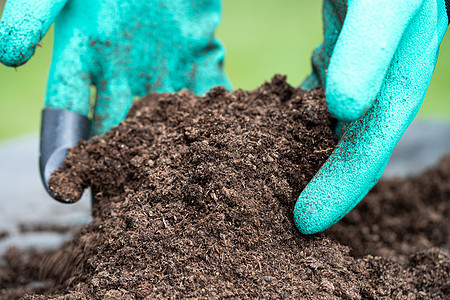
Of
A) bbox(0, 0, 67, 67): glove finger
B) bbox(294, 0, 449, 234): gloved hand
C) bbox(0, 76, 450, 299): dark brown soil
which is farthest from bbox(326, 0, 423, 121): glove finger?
bbox(0, 0, 67, 67): glove finger

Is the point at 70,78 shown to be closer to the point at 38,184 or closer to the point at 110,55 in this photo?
the point at 110,55

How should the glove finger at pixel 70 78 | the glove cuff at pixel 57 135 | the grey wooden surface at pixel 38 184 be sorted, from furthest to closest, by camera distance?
the grey wooden surface at pixel 38 184
the glove finger at pixel 70 78
the glove cuff at pixel 57 135

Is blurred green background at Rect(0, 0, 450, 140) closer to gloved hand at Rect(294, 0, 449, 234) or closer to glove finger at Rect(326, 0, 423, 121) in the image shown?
gloved hand at Rect(294, 0, 449, 234)

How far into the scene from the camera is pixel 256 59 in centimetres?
351

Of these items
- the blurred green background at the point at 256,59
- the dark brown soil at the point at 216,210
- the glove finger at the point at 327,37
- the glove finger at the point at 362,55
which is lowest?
the dark brown soil at the point at 216,210

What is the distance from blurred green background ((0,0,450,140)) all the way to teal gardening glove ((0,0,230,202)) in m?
1.58

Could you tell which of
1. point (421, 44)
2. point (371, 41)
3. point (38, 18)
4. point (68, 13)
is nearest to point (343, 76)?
point (371, 41)

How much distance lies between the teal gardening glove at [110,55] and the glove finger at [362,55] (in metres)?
0.77

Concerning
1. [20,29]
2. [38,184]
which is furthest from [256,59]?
[20,29]

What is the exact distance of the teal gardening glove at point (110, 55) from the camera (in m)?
1.17

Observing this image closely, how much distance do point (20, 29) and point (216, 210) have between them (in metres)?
0.68

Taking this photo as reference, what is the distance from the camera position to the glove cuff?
1146 millimetres

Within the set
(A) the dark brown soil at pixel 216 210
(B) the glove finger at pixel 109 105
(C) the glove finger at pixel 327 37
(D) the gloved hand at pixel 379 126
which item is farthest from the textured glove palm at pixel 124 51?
(D) the gloved hand at pixel 379 126

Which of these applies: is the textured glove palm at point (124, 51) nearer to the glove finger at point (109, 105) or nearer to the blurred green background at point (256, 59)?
the glove finger at point (109, 105)
